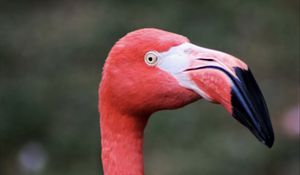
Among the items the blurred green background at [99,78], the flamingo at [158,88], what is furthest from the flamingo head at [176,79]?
the blurred green background at [99,78]

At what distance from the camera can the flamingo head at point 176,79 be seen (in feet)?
8.32

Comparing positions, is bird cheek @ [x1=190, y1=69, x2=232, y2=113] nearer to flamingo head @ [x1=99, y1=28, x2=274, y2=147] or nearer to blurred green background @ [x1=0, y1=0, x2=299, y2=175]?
flamingo head @ [x1=99, y1=28, x2=274, y2=147]

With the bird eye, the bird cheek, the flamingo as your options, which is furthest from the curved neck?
the bird cheek

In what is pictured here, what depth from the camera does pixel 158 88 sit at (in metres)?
2.73

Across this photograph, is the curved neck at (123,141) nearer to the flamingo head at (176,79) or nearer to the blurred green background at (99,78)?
the flamingo head at (176,79)

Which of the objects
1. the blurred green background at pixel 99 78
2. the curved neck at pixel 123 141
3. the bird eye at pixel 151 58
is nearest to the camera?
the bird eye at pixel 151 58

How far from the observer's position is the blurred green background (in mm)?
5578

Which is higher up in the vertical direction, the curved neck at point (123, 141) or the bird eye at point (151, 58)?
the bird eye at point (151, 58)

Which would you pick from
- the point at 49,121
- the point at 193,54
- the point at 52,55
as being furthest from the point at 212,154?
the point at 193,54

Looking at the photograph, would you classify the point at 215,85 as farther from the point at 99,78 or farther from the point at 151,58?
the point at 99,78

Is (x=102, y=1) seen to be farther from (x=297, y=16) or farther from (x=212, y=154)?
(x=212, y=154)

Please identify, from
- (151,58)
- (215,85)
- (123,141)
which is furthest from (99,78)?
(215,85)

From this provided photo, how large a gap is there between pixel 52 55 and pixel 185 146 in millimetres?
1665

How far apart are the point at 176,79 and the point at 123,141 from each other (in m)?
0.38
